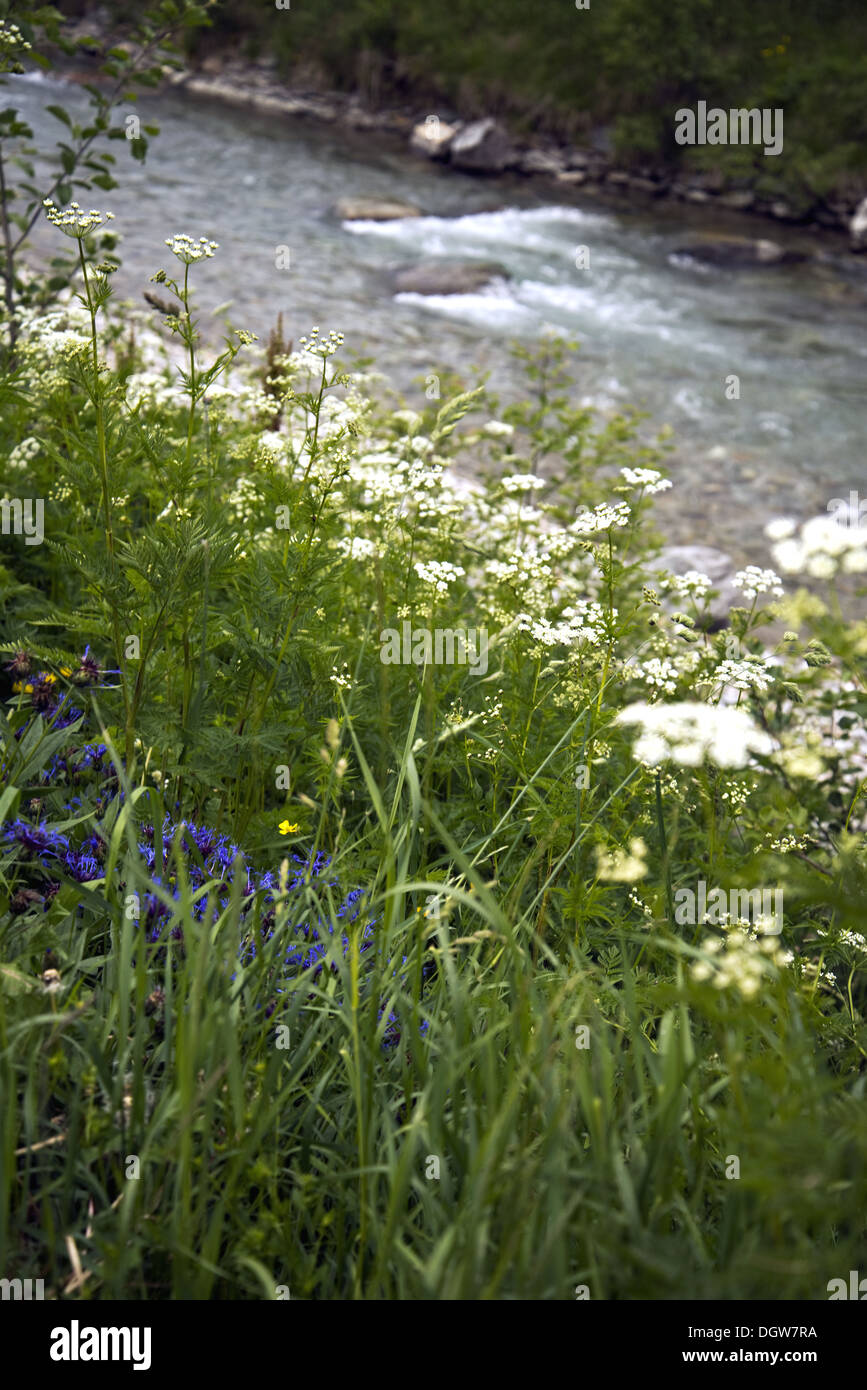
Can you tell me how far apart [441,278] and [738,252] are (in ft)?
19.4

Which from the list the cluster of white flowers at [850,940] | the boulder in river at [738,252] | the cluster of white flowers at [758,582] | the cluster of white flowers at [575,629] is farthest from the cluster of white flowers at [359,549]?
the boulder in river at [738,252]

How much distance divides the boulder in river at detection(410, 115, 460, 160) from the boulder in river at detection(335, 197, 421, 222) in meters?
4.65

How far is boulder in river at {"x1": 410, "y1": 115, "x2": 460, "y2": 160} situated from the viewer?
18.9 meters

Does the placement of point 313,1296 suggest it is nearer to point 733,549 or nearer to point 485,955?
point 485,955

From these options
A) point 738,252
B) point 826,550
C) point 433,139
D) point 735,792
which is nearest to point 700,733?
point 826,550

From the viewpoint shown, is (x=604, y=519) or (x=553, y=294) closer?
(x=604, y=519)

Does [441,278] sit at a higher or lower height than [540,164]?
lower

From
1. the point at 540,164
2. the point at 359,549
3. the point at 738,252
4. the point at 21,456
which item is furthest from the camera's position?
the point at 540,164

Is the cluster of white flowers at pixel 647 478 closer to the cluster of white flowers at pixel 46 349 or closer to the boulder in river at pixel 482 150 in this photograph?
the cluster of white flowers at pixel 46 349

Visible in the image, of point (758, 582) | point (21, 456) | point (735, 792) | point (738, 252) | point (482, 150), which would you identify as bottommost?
point (735, 792)

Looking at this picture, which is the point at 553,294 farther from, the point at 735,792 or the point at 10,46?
the point at 735,792

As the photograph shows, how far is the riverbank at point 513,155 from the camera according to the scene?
17938 mm

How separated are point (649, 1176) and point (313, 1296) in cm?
56

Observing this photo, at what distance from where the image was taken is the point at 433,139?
19047mm
